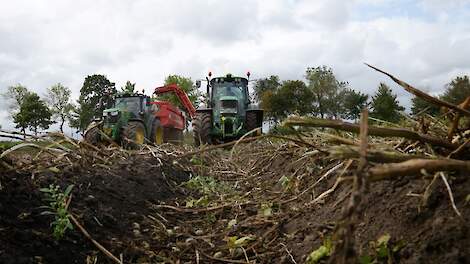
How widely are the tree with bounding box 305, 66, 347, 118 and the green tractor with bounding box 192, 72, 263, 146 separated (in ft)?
130

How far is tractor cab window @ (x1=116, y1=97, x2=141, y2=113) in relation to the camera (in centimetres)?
1509

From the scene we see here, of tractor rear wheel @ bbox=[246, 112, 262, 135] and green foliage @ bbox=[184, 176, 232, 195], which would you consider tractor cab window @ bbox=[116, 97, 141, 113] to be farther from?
green foliage @ bbox=[184, 176, 232, 195]

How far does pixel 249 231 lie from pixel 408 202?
123 centimetres

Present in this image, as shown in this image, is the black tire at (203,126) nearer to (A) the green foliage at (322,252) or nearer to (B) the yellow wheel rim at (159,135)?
(B) the yellow wheel rim at (159,135)

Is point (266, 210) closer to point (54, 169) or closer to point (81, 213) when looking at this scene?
point (81, 213)

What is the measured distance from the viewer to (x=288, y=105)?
184 feet

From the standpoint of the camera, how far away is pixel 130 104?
1523 cm

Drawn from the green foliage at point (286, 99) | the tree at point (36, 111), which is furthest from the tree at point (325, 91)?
the tree at point (36, 111)

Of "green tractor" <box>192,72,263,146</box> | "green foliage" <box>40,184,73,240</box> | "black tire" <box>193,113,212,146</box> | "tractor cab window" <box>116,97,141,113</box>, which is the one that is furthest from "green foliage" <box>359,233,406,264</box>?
A: "tractor cab window" <box>116,97,141,113</box>

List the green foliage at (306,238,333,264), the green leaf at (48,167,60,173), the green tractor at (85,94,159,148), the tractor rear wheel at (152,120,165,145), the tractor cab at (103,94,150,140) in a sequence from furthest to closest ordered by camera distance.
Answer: the tractor rear wheel at (152,120,165,145) < the tractor cab at (103,94,150,140) < the green tractor at (85,94,159,148) < the green leaf at (48,167,60,173) < the green foliage at (306,238,333,264)

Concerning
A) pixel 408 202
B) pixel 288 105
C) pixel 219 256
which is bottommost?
pixel 219 256

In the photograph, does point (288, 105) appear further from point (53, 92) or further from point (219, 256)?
point (219, 256)

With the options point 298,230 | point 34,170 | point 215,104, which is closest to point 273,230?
point 298,230

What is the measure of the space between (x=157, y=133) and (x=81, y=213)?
1474 cm
